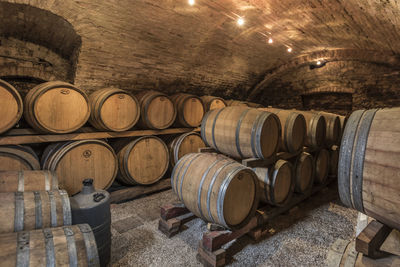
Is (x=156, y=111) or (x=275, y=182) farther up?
(x=156, y=111)

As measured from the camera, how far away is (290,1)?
358cm

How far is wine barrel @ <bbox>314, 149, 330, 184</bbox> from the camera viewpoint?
4.36 m

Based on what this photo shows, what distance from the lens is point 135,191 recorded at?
166 inches

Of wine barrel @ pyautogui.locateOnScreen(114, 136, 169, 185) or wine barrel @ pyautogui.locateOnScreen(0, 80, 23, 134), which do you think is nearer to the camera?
wine barrel @ pyautogui.locateOnScreen(0, 80, 23, 134)

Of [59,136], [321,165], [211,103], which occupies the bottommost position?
[321,165]

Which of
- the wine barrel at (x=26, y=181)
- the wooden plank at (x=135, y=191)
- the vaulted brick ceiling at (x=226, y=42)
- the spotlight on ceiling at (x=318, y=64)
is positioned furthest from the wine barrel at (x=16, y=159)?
the spotlight on ceiling at (x=318, y=64)

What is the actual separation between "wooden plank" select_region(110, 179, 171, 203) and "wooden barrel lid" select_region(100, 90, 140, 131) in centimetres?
111

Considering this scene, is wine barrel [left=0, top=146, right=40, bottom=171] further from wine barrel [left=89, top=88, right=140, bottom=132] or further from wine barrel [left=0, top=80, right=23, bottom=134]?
wine barrel [left=89, top=88, right=140, bottom=132]

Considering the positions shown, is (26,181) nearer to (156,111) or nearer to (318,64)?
(156,111)

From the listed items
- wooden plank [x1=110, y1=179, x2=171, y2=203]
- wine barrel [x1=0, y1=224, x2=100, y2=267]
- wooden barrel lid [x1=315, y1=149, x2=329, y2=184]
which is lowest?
wooden plank [x1=110, y1=179, x2=171, y2=203]

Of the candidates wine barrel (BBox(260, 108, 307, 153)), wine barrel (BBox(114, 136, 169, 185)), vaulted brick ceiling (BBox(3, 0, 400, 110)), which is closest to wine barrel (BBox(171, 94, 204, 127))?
wine barrel (BBox(114, 136, 169, 185))

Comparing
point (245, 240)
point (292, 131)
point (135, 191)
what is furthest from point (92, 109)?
point (292, 131)

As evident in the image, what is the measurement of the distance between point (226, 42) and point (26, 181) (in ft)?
15.6

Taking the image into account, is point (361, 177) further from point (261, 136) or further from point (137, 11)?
point (137, 11)
